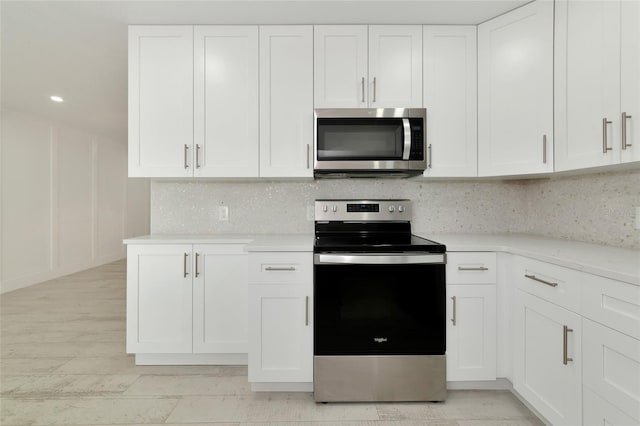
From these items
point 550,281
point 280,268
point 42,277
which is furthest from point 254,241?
point 42,277

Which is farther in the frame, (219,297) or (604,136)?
(219,297)

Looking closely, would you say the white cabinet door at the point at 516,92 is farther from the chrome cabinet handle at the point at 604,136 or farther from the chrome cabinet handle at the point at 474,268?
the chrome cabinet handle at the point at 474,268

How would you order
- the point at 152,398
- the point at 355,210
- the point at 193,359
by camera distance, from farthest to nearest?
the point at 355,210
the point at 193,359
the point at 152,398

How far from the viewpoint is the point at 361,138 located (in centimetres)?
224

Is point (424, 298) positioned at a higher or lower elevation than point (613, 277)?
lower

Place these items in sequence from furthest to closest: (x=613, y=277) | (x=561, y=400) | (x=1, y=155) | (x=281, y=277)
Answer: (x=1, y=155) < (x=281, y=277) < (x=561, y=400) < (x=613, y=277)

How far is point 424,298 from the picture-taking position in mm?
1896

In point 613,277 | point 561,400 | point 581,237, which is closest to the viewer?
point 613,277

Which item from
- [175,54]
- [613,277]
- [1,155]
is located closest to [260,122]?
[175,54]

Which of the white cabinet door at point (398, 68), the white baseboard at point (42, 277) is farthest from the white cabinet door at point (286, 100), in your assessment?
the white baseboard at point (42, 277)

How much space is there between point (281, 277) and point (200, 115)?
1.29 m

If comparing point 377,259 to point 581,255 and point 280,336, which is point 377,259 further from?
point 581,255

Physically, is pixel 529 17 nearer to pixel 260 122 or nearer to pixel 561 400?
pixel 260 122

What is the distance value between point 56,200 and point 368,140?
16.9 feet
